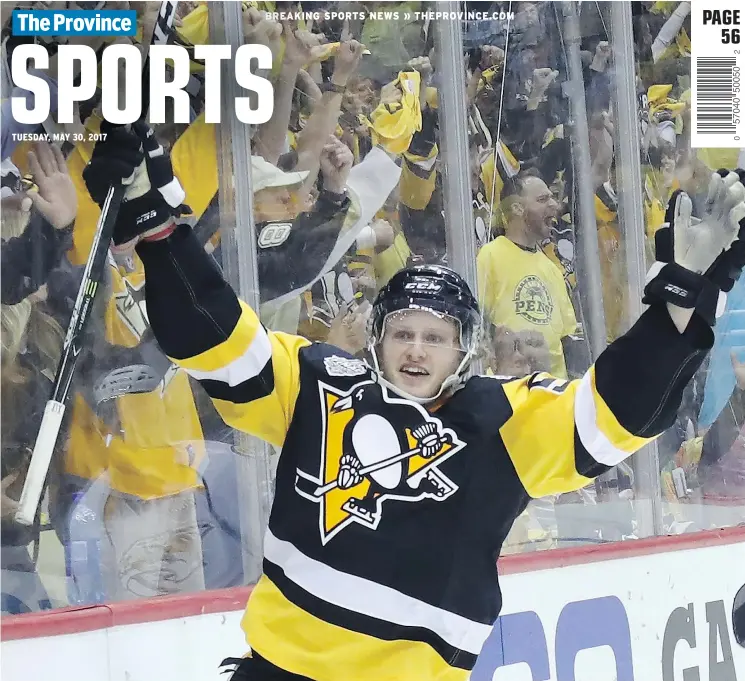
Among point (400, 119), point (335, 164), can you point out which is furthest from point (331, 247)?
point (400, 119)

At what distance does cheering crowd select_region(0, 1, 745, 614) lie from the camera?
6.81ft

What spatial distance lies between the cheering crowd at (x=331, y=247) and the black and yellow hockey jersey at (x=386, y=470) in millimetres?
311

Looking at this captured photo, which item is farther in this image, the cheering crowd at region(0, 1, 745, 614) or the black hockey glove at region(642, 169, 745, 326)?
the cheering crowd at region(0, 1, 745, 614)

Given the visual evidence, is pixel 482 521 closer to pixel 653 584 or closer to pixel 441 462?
pixel 441 462

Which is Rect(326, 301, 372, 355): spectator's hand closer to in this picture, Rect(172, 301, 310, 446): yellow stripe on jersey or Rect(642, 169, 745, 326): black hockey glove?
Rect(172, 301, 310, 446): yellow stripe on jersey

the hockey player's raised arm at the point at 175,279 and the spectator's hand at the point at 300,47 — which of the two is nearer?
the hockey player's raised arm at the point at 175,279

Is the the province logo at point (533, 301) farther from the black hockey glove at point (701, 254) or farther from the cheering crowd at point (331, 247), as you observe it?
the black hockey glove at point (701, 254)

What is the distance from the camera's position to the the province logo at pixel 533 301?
9.15 ft

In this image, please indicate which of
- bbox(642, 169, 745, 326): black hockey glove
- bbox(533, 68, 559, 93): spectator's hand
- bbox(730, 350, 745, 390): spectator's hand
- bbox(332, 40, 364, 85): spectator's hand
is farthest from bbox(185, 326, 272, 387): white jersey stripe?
bbox(730, 350, 745, 390): spectator's hand

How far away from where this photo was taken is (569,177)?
291 centimetres

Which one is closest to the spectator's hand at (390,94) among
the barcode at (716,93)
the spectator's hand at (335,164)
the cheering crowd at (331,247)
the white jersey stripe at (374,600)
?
the cheering crowd at (331,247)

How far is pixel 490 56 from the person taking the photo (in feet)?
8.82

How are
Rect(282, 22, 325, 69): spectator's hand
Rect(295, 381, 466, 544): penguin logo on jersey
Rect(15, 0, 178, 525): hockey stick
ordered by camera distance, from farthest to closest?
1. Rect(282, 22, 325, 69): spectator's hand
2. Rect(15, 0, 178, 525): hockey stick
3. Rect(295, 381, 466, 544): penguin logo on jersey

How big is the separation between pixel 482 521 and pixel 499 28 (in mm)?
1477
